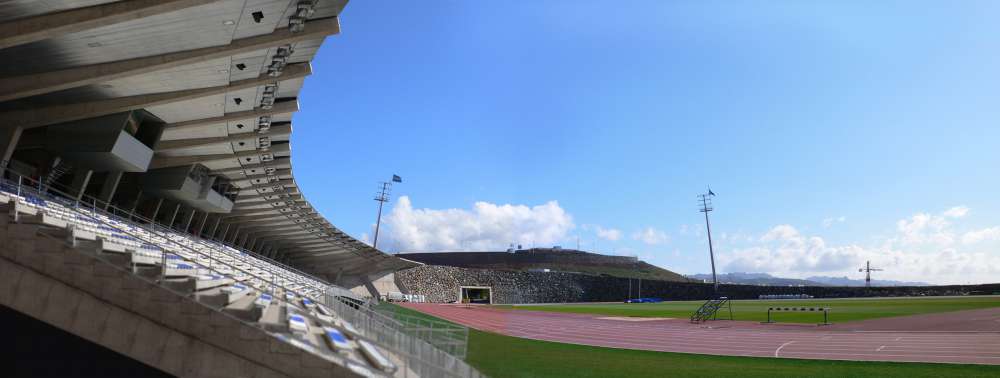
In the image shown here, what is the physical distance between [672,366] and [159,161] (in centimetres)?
2234

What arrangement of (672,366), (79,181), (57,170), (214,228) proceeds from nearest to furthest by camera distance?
(672,366), (57,170), (79,181), (214,228)

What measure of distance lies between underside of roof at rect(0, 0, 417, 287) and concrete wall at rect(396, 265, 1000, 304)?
55.4 m

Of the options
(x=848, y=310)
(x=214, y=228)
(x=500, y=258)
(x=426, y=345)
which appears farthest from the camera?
(x=500, y=258)

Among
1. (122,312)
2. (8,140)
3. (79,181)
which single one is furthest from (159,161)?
(122,312)

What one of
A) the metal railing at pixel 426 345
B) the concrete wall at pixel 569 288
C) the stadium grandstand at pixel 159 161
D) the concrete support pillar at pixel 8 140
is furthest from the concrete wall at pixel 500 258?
the metal railing at pixel 426 345

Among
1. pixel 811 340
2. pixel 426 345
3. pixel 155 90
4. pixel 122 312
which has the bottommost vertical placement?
pixel 811 340

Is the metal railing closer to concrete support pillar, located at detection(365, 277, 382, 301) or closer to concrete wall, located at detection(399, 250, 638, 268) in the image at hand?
concrete support pillar, located at detection(365, 277, 382, 301)

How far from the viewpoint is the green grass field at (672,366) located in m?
14.6

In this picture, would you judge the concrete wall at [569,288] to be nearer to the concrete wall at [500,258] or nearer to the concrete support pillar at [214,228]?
the concrete wall at [500,258]

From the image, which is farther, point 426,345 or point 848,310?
point 848,310

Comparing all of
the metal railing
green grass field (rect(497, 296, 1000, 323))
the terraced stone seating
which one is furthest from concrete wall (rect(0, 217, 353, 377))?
green grass field (rect(497, 296, 1000, 323))

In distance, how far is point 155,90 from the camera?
1886cm

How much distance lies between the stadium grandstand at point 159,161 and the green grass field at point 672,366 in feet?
13.7

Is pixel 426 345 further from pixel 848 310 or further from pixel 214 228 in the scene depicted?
pixel 848 310
